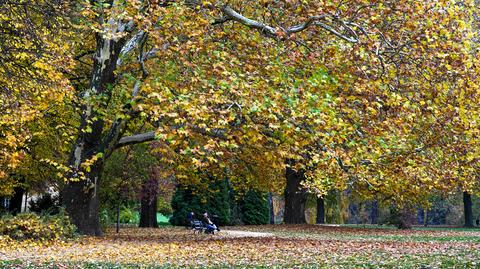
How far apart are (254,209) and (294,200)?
36.8ft

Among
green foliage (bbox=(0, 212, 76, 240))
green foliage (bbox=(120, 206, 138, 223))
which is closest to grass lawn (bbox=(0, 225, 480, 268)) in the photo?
green foliage (bbox=(0, 212, 76, 240))

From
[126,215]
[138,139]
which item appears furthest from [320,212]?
[138,139]

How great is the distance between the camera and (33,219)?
19.3 m

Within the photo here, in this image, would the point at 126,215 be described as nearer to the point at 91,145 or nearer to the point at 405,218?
the point at 405,218

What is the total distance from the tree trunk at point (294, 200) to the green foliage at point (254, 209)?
1020 cm

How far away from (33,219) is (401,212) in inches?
1018

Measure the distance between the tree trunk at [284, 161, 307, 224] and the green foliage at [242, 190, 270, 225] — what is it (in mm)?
10197

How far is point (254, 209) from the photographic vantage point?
47625 millimetres

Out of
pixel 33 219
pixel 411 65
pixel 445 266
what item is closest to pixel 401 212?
pixel 411 65

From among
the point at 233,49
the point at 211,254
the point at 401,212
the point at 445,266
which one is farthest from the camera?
the point at 401,212

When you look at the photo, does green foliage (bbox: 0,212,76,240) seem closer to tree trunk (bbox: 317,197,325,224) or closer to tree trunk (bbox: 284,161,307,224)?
tree trunk (bbox: 284,161,307,224)

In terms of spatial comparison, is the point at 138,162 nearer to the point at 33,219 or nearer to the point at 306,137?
the point at 33,219

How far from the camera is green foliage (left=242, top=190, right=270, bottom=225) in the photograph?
1863 inches

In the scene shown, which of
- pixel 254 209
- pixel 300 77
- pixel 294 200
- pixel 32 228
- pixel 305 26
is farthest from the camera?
pixel 254 209
